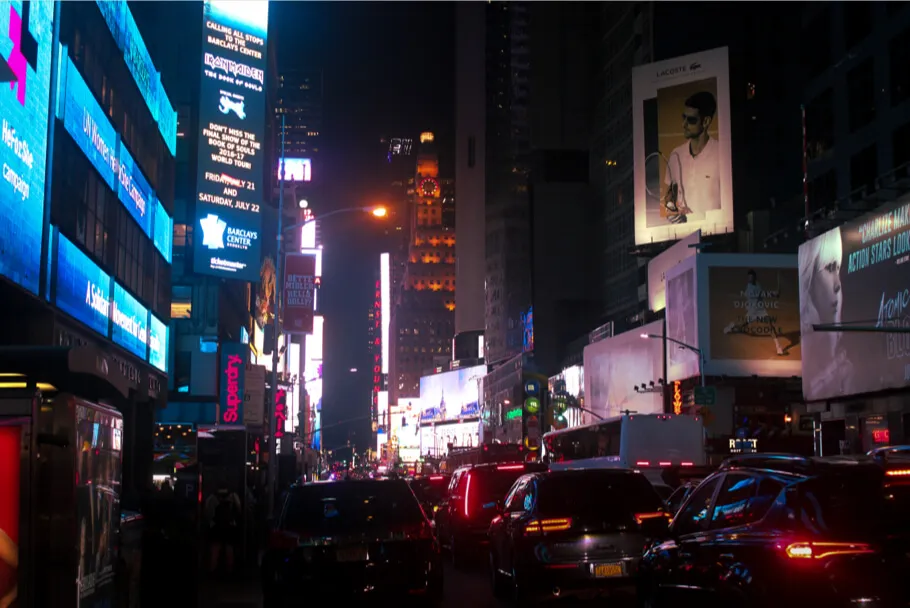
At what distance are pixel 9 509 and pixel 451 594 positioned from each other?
11.1 m

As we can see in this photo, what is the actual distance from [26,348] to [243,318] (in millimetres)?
59888

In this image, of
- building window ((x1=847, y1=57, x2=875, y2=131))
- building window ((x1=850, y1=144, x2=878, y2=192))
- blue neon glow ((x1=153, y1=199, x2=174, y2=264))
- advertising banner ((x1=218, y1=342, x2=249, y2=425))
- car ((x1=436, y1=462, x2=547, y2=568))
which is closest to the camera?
car ((x1=436, y1=462, x2=547, y2=568))

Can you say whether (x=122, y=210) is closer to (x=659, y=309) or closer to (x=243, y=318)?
(x=243, y=318)

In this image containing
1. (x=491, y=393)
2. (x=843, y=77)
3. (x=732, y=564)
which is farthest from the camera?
(x=491, y=393)

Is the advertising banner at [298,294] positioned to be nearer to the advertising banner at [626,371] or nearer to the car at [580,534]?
the advertising banner at [626,371]

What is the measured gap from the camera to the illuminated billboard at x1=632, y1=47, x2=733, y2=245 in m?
71.9

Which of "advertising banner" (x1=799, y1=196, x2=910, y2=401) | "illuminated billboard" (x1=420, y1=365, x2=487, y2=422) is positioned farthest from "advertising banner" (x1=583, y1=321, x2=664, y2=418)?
"illuminated billboard" (x1=420, y1=365, x2=487, y2=422)

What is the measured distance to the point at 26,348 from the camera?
28.7 feet

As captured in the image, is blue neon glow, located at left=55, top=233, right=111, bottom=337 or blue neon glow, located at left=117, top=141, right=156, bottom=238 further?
blue neon glow, located at left=117, top=141, right=156, bottom=238

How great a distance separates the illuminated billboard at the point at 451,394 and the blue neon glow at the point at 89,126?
132469 mm

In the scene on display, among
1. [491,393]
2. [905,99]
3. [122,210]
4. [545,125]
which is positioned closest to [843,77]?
[905,99]

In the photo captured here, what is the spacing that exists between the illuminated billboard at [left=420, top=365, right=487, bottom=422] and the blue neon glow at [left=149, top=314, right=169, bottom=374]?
4755 inches

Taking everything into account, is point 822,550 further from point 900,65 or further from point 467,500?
point 900,65

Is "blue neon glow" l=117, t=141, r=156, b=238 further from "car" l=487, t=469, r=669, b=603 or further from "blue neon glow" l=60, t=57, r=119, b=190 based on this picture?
"car" l=487, t=469, r=669, b=603
